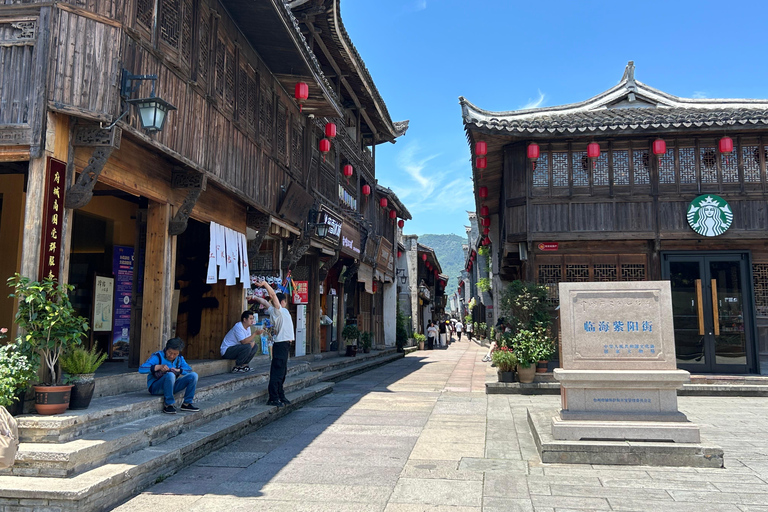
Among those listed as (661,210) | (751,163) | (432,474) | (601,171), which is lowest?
(432,474)

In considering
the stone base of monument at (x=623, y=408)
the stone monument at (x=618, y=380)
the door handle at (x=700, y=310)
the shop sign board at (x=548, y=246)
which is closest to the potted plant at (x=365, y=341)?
the shop sign board at (x=548, y=246)

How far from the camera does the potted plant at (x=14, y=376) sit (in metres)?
4.86

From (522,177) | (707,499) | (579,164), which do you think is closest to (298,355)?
(522,177)

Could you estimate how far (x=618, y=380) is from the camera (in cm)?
628

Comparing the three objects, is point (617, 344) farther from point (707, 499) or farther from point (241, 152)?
point (241, 152)

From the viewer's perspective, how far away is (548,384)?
36.9ft

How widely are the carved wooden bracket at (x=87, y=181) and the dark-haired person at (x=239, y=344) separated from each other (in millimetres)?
4351

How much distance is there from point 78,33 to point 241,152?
167 inches

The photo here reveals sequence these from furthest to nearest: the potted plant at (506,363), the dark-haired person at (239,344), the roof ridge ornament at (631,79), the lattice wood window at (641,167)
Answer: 1. the roof ridge ornament at (631,79)
2. the lattice wood window at (641,167)
3. the potted plant at (506,363)
4. the dark-haired person at (239,344)

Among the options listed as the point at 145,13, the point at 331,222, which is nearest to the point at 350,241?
the point at 331,222

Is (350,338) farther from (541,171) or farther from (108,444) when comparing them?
(108,444)

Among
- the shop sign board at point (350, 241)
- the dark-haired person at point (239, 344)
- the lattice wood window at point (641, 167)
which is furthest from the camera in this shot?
the shop sign board at point (350, 241)

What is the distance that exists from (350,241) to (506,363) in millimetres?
7845

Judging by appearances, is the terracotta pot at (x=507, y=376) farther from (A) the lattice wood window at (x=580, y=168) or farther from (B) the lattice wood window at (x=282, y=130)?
(B) the lattice wood window at (x=282, y=130)
